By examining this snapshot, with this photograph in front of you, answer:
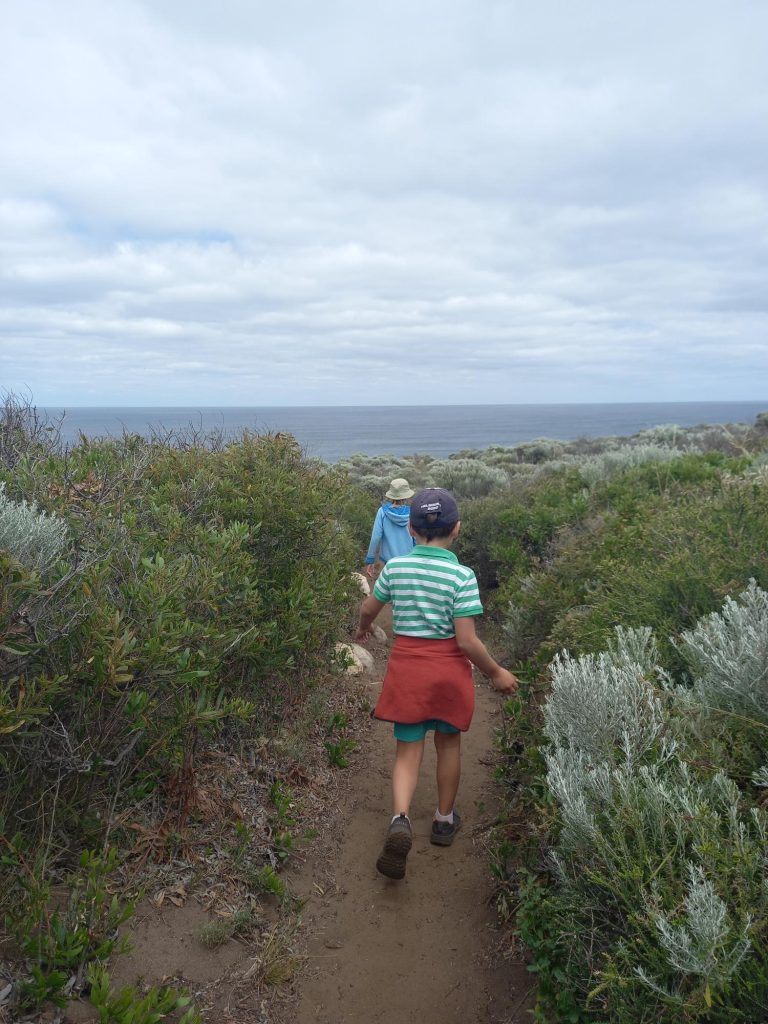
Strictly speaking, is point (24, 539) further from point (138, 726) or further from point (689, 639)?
point (689, 639)

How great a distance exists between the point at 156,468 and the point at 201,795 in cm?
289

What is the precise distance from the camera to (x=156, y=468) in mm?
5824

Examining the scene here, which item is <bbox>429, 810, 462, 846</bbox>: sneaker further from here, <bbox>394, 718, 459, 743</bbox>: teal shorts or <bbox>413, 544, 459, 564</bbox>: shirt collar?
<bbox>413, 544, 459, 564</bbox>: shirt collar

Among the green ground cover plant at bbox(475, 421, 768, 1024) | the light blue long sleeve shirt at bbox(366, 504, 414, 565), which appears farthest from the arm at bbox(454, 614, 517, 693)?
the light blue long sleeve shirt at bbox(366, 504, 414, 565)

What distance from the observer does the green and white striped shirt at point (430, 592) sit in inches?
151

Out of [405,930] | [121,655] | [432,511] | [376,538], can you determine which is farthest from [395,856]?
[376,538]

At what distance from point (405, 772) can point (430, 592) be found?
1.05 meters

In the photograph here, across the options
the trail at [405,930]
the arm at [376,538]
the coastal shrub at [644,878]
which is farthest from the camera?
the arm at [376,538]

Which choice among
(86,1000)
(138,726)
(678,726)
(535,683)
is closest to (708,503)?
(535,683)

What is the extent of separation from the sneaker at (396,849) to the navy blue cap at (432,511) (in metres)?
1.58

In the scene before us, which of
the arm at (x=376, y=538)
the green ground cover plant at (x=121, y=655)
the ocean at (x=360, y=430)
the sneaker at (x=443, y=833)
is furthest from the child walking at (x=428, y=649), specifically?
the ocean at (x=360, y=430)

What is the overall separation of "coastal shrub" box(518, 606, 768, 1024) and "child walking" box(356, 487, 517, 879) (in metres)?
0.64

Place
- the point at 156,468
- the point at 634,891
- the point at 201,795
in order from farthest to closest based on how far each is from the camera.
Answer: the point at 156,468 → the point at 201,795 → the point at 634,891

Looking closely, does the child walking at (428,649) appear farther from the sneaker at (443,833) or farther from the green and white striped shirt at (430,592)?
the sneaker at (443,833)
